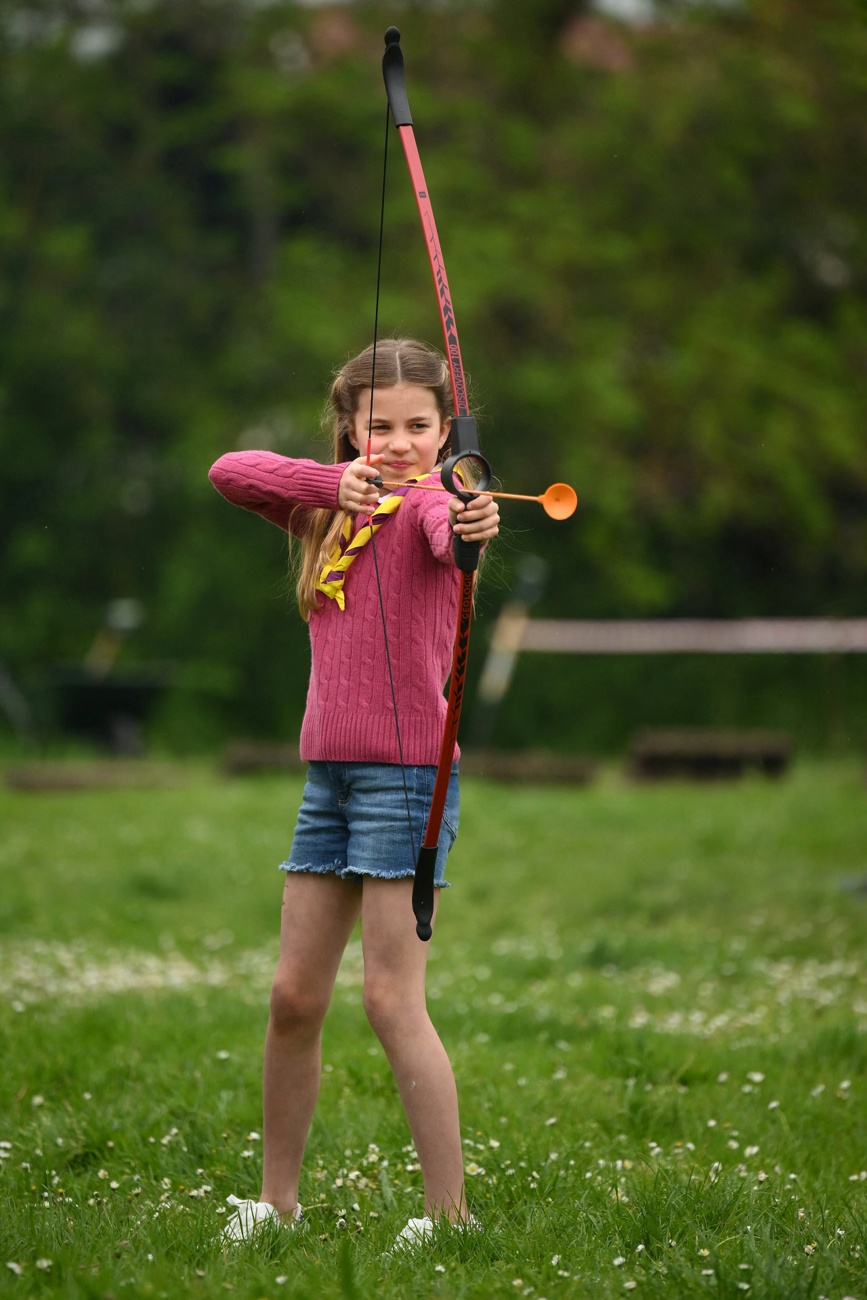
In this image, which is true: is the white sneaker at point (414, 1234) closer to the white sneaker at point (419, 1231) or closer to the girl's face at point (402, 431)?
the white sneaker at point (419, 1231)

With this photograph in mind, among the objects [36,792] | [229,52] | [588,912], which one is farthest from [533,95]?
[588,912]

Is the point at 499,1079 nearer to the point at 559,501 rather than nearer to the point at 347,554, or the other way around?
the point at 347,554

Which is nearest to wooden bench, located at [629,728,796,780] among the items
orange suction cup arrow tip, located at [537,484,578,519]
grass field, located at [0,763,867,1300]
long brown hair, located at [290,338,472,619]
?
grass field, located at [0,763,867,1300]

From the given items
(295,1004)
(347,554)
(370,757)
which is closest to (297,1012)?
(295,1004)

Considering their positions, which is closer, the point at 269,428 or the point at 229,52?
the point at 269,428

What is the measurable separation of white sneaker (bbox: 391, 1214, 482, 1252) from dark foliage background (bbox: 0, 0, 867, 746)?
15.3 meters

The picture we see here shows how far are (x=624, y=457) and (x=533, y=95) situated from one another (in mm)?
5306

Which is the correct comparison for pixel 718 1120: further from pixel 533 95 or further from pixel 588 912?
pixel 533 95

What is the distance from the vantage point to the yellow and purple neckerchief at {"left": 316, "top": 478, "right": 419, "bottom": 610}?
10.5 ft

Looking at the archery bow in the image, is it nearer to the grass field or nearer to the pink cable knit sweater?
the pink cable knit sweater

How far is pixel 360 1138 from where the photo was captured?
3787 mm

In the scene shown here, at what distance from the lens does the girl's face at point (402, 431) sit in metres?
3.25

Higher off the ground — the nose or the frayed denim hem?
the nose

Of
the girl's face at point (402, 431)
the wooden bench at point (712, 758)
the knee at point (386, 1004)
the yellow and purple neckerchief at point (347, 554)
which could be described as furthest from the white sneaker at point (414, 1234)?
the wooden bench at point (712, 758)
